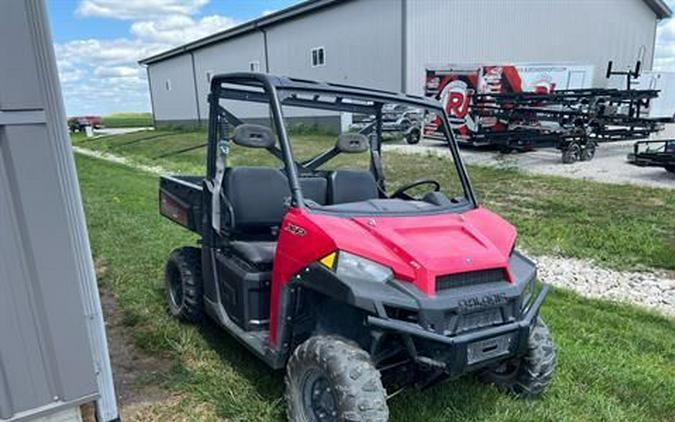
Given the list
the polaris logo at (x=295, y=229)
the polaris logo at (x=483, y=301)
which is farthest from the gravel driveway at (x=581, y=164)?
the polaris logo at (x=483, y=301)

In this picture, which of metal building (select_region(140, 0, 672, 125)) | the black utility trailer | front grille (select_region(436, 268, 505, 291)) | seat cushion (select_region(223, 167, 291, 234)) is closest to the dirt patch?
seat cushion (select_region(223, 167, 291, 234))

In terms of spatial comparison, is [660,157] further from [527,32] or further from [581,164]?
[527,32]

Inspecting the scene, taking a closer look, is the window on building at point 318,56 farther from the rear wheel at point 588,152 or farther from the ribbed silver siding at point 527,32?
the rear wheel at point 588,152

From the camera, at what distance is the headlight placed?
240cm

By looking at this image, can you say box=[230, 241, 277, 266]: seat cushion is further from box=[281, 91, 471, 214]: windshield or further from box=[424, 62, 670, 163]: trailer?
box=[424, 62, 670, 163]: trailer

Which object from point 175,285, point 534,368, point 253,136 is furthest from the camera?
point 175,285

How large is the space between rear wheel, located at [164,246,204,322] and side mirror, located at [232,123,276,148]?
1615mm

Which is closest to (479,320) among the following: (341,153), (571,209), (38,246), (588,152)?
(341,153)

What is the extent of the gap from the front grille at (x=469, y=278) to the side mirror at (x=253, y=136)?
3.90ft

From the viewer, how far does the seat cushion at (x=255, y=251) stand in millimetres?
3219

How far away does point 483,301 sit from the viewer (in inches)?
96.1

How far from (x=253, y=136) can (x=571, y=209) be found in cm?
716

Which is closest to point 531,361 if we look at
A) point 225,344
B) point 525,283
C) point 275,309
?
point 525,283

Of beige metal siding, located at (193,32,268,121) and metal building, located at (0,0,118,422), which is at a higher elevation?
beige metal siding, located at (193,32,268,121)
